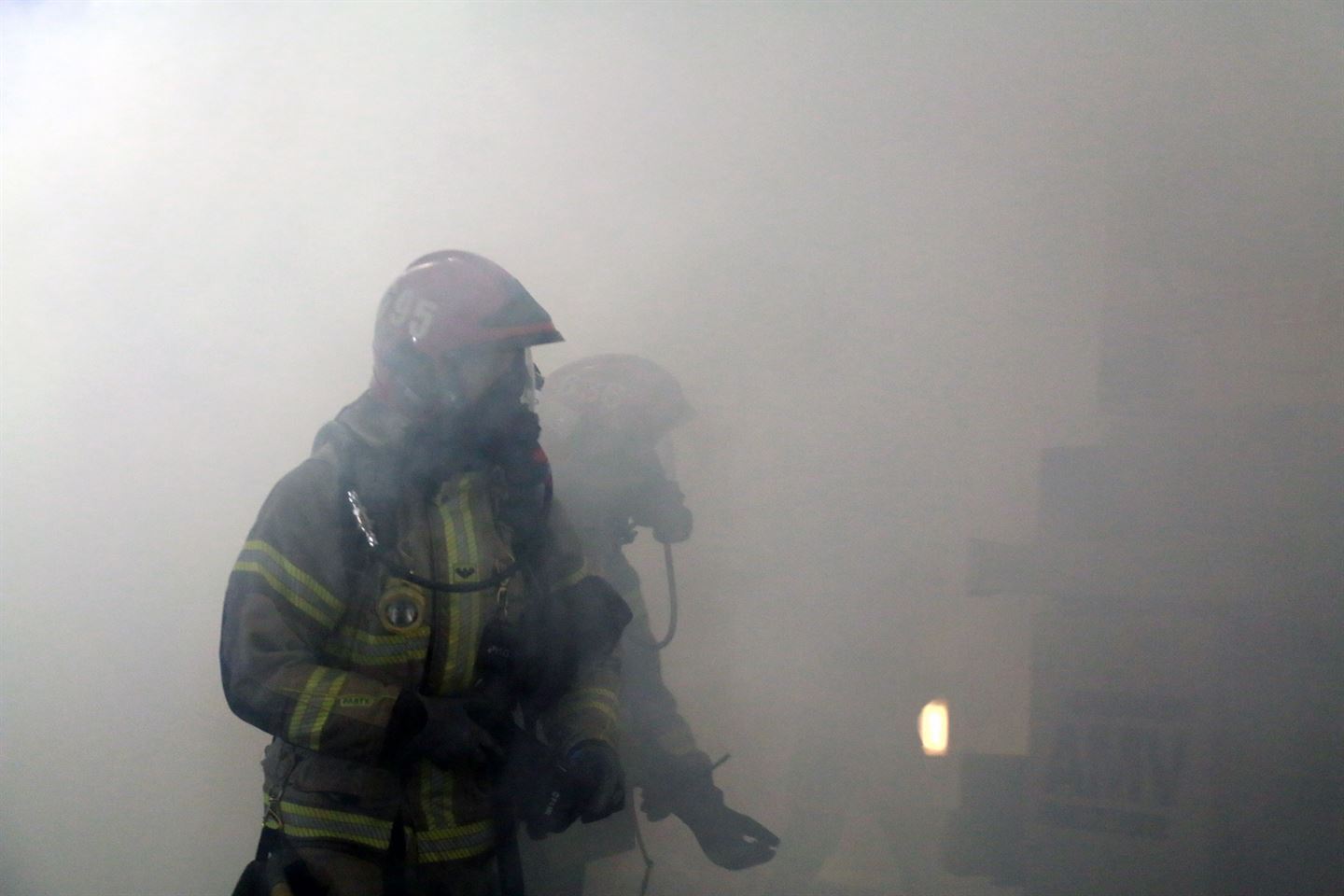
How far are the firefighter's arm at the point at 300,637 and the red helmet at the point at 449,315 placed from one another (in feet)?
0.60

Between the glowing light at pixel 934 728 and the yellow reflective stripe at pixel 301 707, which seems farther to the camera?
the glowing light at pixel 934 728

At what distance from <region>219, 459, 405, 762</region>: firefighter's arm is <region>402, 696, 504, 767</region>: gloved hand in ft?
0.12

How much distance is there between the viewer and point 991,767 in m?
1.52

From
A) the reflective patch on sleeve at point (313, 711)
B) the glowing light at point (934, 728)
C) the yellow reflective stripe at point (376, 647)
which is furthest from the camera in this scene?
the glowing light at point (934, 728)

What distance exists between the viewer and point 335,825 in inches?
50.3

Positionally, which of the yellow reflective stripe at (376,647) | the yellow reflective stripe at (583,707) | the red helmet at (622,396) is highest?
the red helmet at (622,396)

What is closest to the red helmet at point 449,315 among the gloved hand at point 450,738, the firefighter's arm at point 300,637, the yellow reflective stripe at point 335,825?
the firefighter's arm at point 300,637

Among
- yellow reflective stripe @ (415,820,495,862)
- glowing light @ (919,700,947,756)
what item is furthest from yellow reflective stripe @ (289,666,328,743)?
glowing light @ (919,700,947,756)

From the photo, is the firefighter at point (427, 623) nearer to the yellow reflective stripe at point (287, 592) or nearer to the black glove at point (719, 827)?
the yellow reflective stripe at point (287, 592)

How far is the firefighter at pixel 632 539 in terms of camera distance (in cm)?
157

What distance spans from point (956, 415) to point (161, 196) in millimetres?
1382

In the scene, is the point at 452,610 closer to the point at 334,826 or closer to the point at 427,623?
the point at 427,623

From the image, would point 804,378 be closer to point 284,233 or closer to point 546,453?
point 546,453

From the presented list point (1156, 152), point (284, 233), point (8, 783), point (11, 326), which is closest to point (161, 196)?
point (284, 233)
